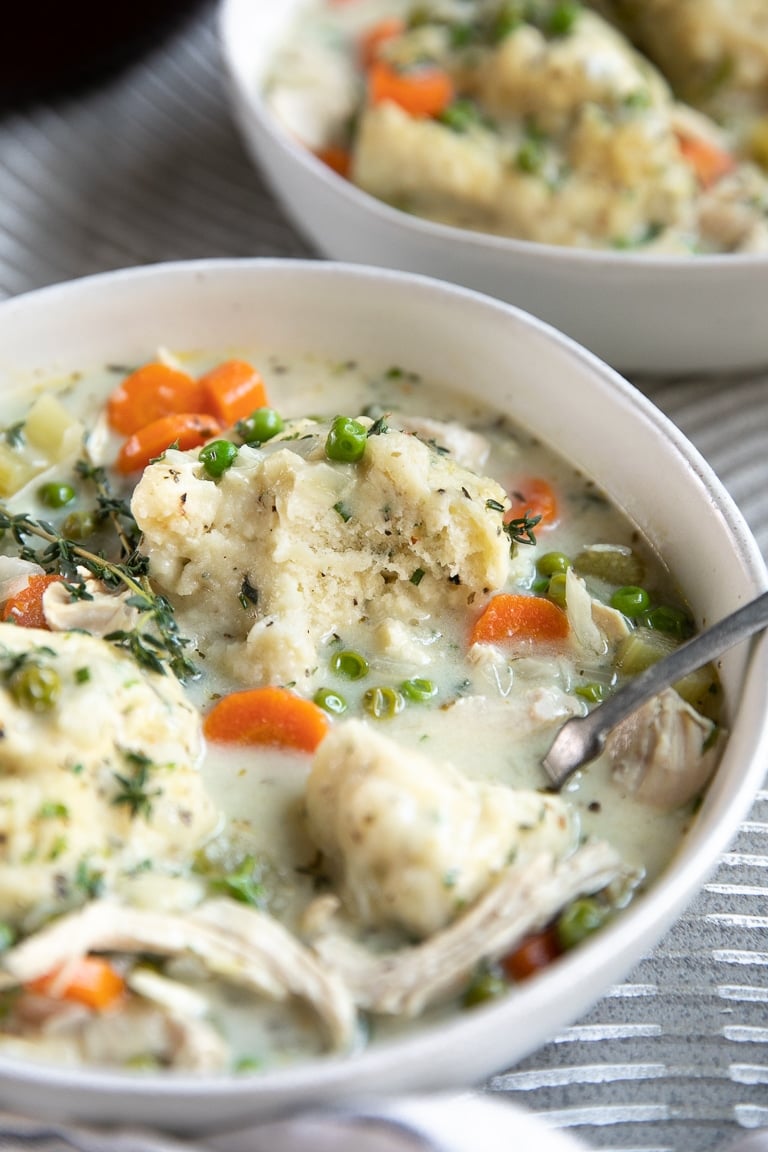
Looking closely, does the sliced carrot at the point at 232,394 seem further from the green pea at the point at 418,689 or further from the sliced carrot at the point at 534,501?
the green pea at the point at 418,689

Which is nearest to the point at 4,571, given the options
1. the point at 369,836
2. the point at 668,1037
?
the point at 369,836

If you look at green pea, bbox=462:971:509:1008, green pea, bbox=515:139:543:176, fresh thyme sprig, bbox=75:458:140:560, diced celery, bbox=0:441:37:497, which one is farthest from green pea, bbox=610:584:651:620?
green pea, bbox=515:139:543:176

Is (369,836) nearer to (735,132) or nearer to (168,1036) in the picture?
(168,1036)

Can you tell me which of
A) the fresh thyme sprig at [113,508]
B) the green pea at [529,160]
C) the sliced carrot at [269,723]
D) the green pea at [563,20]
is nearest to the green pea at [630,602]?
the sliced carrot at [269,723]

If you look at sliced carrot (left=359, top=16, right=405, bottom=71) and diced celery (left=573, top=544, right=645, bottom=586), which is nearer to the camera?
diced celery (left=573, top=544, right=645, bottom=586)

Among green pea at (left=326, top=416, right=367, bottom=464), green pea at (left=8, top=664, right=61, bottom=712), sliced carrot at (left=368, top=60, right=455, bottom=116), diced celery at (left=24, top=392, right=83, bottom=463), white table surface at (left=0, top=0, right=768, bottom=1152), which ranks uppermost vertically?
sliced carrot at (left=368, top=60, right=455, bottom=116)

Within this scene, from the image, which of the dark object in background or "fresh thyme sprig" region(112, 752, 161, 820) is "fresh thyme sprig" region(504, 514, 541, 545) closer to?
"fresh thyme sprig" region(112, 752, 161, 820)
